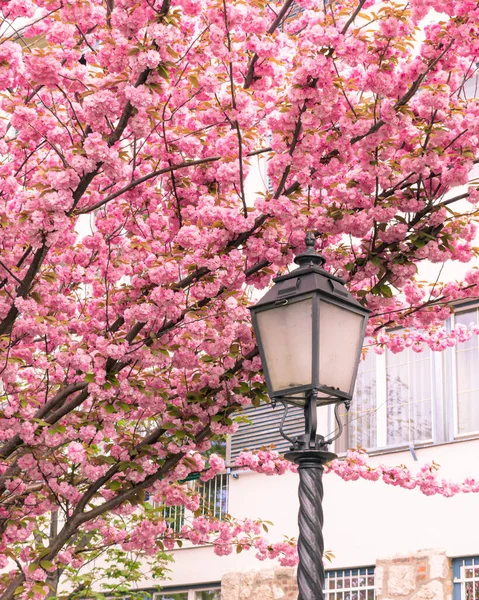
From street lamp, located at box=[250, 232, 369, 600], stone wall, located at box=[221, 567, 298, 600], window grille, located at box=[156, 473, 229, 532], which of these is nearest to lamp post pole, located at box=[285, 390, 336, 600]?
street lamp, located at box=[250, 232, 369, 600]

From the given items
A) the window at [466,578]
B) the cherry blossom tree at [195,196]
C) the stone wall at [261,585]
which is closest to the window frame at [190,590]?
the stone wall at [261,585]

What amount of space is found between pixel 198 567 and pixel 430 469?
4.59m

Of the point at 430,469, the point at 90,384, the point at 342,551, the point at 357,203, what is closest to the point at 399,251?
the point at 357,203

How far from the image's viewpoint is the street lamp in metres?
4.60

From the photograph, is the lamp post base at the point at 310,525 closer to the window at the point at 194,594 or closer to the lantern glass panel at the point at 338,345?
the lantern glass panel at the point at 338,345

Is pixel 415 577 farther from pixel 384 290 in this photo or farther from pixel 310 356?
pixel 310 356

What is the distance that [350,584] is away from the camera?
1132 centimetres

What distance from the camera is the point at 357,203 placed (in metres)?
6.55

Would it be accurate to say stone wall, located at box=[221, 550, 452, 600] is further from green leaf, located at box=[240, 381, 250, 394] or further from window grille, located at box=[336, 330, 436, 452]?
green leaf, located at box=[240, 381, 250, 394]

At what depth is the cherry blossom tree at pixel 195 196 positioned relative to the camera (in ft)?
19.0

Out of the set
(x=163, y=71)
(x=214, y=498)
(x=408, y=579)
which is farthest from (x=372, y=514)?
(x=163, y=71)

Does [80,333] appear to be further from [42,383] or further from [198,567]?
[198,567]

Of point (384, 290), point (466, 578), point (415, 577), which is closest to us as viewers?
point (384, 290)

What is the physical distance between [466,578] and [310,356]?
6.60m
